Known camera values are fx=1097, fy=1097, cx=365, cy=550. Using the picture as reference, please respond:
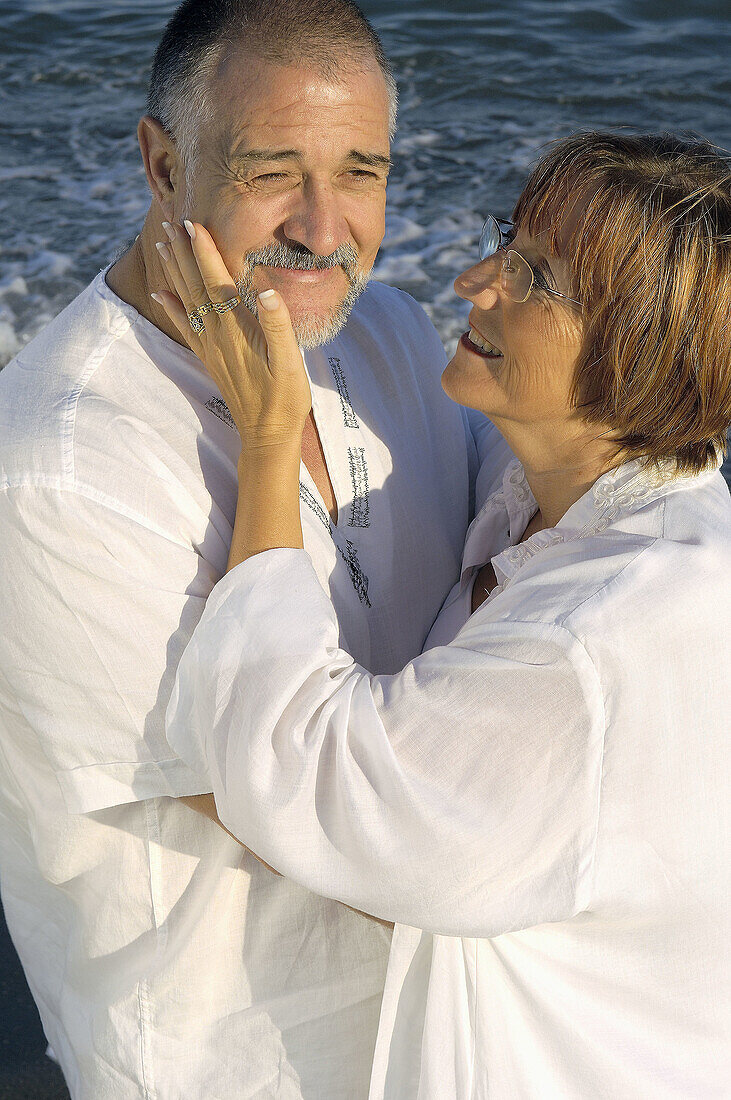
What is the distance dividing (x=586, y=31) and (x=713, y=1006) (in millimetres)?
9228

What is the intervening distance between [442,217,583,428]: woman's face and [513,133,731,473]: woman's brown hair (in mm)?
30

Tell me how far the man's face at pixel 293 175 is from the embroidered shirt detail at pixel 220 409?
0.18 meters

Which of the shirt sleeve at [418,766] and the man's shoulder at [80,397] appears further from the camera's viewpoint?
the man's shoulder at [80,397]

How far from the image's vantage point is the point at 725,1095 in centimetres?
182

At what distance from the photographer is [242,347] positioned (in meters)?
1.77

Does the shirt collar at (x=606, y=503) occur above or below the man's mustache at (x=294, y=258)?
below

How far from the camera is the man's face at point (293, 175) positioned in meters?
1.80

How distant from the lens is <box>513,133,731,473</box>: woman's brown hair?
5.55 feet

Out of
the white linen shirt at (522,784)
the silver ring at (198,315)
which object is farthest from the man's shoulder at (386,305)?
the white linen shirt at (522,784)

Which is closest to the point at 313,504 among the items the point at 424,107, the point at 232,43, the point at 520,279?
the point at 520,279

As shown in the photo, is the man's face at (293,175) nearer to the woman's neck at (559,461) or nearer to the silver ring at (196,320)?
the silver ring at (196,320)

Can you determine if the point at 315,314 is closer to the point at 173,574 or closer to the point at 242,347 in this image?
the point at 242,347

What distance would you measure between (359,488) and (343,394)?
0.22 m

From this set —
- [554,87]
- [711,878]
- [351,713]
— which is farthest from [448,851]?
[554,87]
